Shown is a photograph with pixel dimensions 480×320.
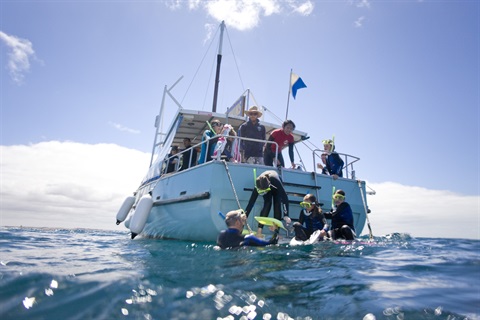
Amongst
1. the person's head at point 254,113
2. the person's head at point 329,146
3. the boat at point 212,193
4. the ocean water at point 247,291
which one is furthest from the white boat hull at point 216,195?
the ocean water at point 247,291

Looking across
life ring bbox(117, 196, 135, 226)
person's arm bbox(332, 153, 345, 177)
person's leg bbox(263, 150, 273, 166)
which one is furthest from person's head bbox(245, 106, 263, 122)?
life ring bbox(117, 196, 135, 226)

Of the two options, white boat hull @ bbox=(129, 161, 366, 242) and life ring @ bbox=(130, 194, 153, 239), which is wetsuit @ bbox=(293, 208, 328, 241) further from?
life ring @ bbox=(130, 194, 153, 239)

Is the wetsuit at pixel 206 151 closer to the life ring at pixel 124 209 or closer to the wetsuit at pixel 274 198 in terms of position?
the wetsuit at pixel 274 198

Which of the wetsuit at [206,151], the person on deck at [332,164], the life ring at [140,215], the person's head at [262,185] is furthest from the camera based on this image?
the life ring at [140,215]

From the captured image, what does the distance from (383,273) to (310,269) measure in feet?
2.16

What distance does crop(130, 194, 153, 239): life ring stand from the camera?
7.58m

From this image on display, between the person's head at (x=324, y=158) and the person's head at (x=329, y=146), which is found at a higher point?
the person's head at (x=329, y=146)

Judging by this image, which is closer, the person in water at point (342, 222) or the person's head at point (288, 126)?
the person in water at point (342, 222)

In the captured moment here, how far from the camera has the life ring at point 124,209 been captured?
9789 mm

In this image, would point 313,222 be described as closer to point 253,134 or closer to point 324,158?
point 324,158

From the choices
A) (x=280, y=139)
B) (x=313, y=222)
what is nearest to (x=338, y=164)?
(x=280, y=139)

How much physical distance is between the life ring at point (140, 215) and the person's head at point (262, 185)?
355 centimetres

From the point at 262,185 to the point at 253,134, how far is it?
1.77 m

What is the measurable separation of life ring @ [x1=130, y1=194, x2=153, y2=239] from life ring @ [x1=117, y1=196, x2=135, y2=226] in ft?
7.59
